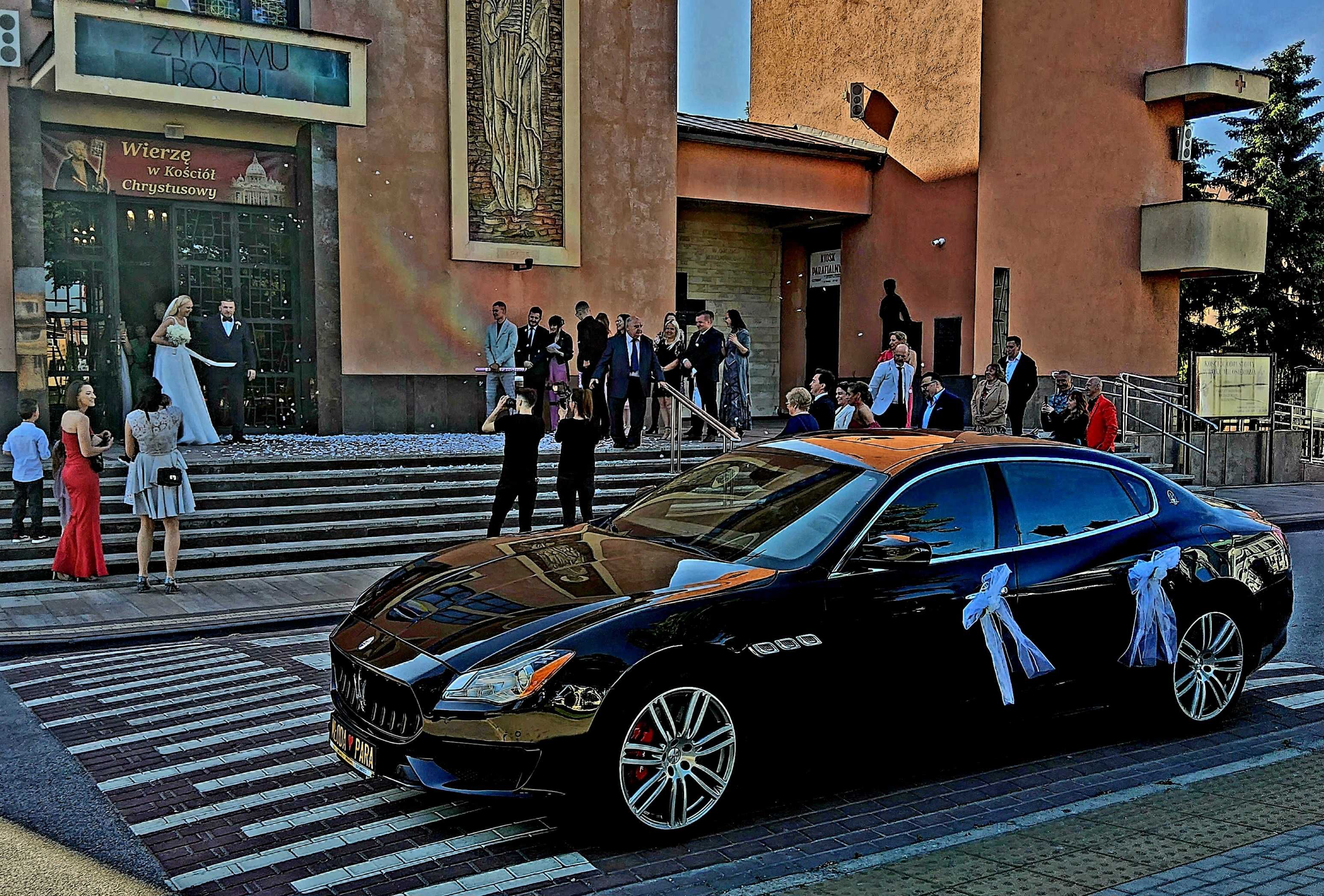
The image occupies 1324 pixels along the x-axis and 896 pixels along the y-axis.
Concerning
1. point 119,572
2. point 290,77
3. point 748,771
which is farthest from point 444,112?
point 748,771

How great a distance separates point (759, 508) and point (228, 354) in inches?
452

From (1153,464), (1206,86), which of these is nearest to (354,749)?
(1153,464)

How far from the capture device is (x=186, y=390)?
15.1 meters

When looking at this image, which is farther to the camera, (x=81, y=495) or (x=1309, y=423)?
(x=1309, y=423)

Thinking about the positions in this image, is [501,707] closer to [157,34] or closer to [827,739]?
[827,739]

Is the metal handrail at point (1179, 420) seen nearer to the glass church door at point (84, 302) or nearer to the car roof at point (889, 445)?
the car roof at point (889, 445)

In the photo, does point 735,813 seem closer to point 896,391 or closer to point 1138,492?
point 1138,492

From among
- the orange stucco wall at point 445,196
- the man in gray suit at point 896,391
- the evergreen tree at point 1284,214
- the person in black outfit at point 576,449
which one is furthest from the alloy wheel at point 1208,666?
the evergreen tree at point 1284,214

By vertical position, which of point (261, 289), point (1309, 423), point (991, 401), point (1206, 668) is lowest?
point (1206, 668)

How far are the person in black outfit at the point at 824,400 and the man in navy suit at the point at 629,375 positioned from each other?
517cm

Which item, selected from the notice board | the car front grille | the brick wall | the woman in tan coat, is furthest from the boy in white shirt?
the notice board

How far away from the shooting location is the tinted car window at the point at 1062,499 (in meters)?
5.90

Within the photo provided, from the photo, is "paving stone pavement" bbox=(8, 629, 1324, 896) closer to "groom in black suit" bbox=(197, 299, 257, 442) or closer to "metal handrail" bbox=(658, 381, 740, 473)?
"metal handrail" bbox=(658, 381, 740, 473)

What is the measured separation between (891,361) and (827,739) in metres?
11.0
